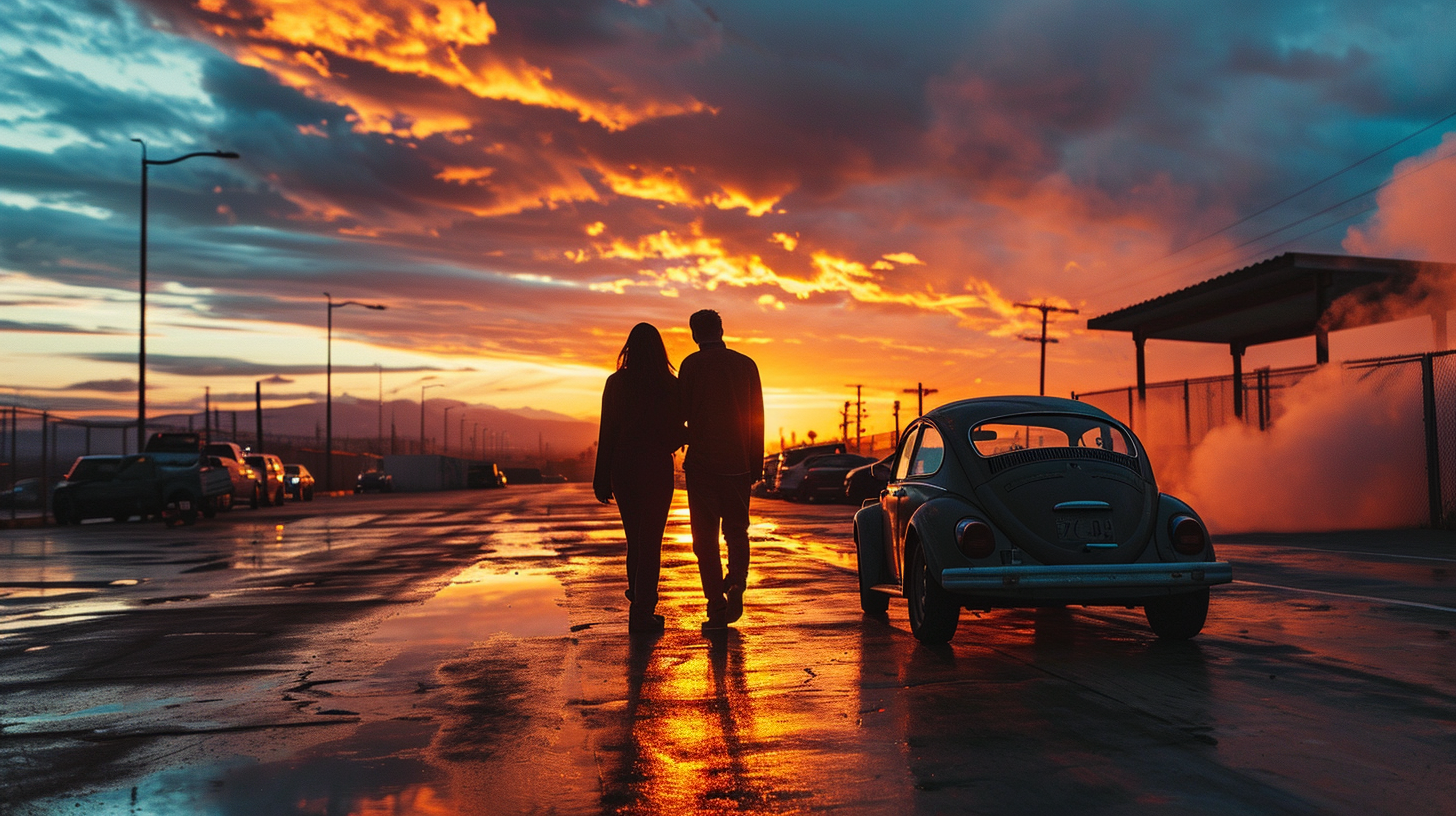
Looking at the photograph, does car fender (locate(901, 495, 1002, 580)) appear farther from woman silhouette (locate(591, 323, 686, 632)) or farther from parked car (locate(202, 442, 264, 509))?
parked car (locate(202, 442, 264, 509))

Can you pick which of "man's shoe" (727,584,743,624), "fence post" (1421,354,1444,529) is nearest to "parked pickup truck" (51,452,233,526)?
"man's shoe" (727,584,743,624)

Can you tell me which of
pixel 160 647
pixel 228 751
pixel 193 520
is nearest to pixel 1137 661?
pixel 228 751

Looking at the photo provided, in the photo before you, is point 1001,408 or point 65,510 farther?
point 65,510

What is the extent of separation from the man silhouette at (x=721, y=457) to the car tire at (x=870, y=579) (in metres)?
1.10

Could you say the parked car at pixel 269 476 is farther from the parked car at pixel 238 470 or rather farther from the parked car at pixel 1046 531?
the parked car at pixel 1046 531

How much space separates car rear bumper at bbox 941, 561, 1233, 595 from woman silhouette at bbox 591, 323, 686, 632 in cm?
211

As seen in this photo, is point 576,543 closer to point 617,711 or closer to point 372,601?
point 372,601

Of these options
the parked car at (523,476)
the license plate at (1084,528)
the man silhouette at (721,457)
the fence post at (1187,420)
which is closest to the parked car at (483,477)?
the parked car at (523,476)

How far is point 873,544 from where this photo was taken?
880cm

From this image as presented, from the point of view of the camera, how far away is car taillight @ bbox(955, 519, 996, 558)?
6895mm

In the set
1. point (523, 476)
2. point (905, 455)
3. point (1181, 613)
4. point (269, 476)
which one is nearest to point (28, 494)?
point (269, 476)

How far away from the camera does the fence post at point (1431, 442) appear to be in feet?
60.2

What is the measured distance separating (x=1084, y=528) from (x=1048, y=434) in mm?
1129

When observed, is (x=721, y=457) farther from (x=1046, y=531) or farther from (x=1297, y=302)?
(x=1297, y=302)
